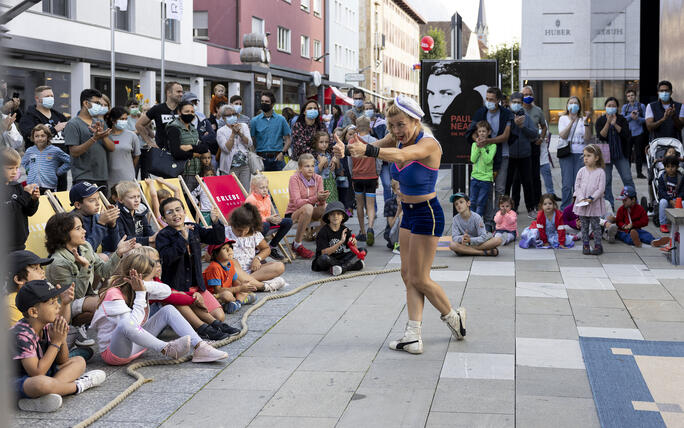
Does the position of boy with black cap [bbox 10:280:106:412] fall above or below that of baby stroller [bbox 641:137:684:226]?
below

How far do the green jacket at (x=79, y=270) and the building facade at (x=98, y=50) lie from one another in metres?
15.9

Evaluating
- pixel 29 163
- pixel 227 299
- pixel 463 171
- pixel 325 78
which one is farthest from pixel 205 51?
pixel 227 299

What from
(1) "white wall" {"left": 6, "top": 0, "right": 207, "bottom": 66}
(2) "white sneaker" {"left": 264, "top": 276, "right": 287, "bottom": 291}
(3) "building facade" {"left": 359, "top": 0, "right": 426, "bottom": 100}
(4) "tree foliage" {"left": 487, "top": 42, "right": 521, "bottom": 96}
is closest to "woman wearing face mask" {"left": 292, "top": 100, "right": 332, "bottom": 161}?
(2) "white sneaker" {"left": 264, "top": 276, "right": 287, "bottom": 291}

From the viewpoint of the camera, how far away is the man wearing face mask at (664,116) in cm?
1446

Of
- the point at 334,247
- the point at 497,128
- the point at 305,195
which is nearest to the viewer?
the point at 334,247

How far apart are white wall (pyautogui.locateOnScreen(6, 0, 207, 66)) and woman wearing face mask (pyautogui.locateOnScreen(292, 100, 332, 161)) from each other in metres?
13.0

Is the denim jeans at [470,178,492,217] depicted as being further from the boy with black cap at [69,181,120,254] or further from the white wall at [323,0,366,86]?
the white wall at [323,0,366,86]

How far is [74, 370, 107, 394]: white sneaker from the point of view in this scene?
206 inches

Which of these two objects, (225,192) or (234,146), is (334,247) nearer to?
(225,192)

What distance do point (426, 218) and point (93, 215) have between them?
10.9ft

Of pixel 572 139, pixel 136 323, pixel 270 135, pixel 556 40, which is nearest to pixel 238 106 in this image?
pixel 270 135

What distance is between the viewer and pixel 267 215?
1088cm

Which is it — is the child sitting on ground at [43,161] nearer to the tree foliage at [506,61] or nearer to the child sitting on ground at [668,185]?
the child sitting on ground at [668,185]

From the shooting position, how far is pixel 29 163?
9.73m
